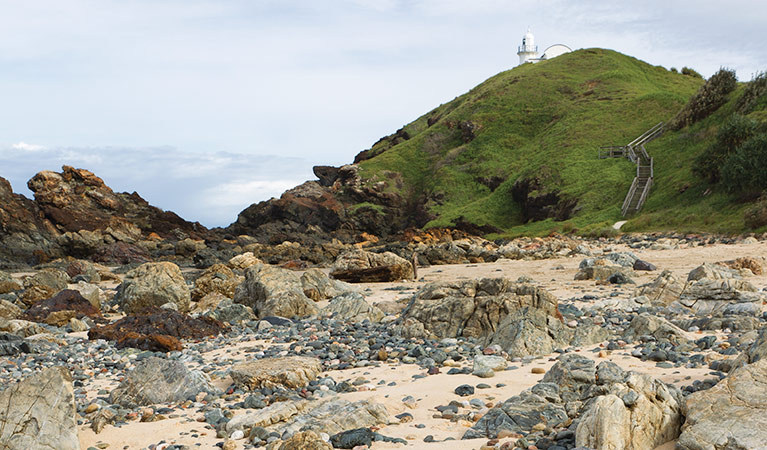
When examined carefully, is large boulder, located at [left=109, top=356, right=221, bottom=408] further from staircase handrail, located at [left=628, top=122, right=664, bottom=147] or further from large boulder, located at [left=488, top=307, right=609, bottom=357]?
staircase handrail, located at [left=628, top=122, right=664, bottom=147]

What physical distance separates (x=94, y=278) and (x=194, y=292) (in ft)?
28.1

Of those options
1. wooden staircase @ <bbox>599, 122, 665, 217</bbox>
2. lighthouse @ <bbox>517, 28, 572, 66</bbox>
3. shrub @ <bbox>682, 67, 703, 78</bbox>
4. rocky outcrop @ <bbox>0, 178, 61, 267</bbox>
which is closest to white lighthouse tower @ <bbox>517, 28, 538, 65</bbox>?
lighthouse @ <bbox>517, 28, 572, 66</bbox>

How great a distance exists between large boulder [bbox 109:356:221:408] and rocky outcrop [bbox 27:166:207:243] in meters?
41.4

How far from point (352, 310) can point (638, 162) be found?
1713 inches

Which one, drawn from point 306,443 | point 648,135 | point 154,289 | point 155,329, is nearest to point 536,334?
point 306,443

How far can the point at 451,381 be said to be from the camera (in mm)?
6848

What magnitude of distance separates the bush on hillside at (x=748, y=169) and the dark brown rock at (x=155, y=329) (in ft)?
93.5

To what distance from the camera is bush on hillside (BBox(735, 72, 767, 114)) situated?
137 feet

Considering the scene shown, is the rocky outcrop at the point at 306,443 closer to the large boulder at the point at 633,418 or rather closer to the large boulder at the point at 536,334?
the large boulder at the point at 633,418

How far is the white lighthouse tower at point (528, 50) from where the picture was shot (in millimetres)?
120812

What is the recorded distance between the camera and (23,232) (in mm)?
39750

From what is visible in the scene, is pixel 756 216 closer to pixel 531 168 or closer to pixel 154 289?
pixel 154 289

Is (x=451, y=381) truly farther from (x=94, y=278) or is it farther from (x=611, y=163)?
(x=611, y=163)

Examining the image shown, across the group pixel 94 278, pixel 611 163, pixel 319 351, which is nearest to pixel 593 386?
pixel 319 351
